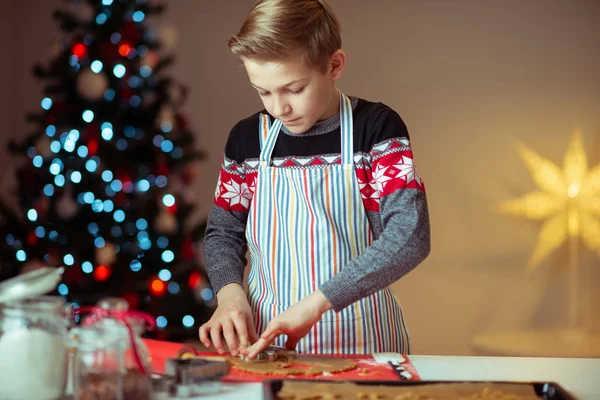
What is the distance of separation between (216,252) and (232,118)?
9.27 feet

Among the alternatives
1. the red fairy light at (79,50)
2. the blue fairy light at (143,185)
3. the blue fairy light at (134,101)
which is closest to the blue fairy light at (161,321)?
the blue fairy light at (143,185)

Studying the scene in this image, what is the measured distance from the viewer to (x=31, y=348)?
0.84 metres

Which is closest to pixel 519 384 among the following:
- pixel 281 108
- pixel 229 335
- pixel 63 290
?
pixel 229 335

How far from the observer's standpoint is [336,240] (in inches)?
56.3

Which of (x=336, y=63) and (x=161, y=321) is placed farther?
(x=161, y=321)

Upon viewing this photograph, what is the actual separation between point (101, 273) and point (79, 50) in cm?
97

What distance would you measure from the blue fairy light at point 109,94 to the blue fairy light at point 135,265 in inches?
28.4

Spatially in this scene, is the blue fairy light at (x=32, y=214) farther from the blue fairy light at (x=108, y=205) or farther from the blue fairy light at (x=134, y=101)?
the blue fairy light at (x=134, y=101)

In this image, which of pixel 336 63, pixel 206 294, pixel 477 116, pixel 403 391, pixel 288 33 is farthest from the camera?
pixel 477 116

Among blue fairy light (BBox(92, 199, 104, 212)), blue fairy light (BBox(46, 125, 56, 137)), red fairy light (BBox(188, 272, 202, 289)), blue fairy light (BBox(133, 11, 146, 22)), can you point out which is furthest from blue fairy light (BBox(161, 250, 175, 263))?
blue fairy light (BBox(133, 11, 146, 22))

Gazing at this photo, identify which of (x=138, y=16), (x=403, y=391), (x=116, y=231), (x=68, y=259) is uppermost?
(x=138, y=16)

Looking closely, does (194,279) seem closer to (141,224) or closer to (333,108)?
(141,224)

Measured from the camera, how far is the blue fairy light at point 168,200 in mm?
3117

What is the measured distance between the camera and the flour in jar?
840 millimetres
